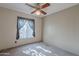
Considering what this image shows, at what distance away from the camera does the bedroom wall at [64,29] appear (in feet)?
9.16

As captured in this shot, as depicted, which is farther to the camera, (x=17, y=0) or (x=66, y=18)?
(x=66, y=18)

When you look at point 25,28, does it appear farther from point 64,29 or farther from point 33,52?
point 64,29

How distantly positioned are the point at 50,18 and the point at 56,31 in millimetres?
900

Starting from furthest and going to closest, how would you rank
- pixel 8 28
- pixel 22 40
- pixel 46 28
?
pixel 46 28 → pixel 22 40 → pixel 8 28

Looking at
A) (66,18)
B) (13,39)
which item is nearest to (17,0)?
(66,18)

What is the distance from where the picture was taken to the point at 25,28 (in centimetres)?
425

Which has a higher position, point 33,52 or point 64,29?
point 64,29

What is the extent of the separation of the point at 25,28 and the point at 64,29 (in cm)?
205

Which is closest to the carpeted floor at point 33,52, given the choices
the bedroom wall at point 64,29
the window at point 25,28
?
the bedroom wall at point 64,29

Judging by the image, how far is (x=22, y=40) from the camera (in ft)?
13.4

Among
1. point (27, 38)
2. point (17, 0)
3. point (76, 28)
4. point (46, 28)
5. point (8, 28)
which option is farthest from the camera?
point (46, 28)

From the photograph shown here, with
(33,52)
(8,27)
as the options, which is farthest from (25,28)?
(33,52)

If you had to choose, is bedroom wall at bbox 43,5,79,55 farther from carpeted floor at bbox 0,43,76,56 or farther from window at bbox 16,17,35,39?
window at bbox 16,17,35,39

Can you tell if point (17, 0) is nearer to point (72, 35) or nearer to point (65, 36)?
point (72, 35)
